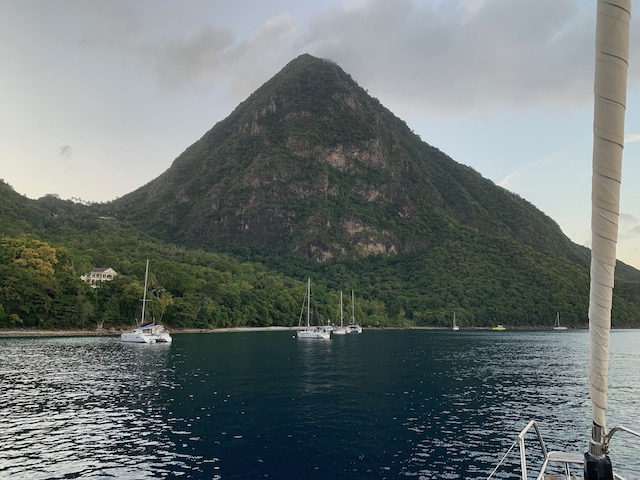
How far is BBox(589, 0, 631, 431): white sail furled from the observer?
6109 millimetres

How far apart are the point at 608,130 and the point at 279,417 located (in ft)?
118

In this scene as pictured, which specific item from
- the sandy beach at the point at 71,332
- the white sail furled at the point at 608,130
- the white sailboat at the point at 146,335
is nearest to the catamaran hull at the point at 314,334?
the white sailboat at the point at 146,335

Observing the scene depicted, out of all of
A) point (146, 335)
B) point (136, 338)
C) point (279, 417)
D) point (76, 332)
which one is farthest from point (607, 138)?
point (76, 332)

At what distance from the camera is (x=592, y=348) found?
7641 millimetres

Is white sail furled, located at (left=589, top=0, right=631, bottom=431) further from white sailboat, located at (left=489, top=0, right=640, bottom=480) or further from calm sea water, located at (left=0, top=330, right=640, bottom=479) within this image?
calm sea water, located at (left=0, top=330, right=640, bottom=479)

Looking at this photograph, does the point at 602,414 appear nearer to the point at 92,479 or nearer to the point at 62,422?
the point at 92,479

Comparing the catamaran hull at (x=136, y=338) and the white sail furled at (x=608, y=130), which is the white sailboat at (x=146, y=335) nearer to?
the catamaran hull at (x=136, y=338)

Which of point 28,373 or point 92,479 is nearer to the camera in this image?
point 92,479

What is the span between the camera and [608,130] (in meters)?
6.30

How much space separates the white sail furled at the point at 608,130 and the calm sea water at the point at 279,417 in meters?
21.8

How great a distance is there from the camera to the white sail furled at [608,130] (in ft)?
20.0

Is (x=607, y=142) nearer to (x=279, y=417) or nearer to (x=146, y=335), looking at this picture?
(x=279, y=417)

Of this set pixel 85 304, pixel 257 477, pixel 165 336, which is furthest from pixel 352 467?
pixel 85 304

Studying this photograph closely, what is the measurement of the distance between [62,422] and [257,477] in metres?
19.5
